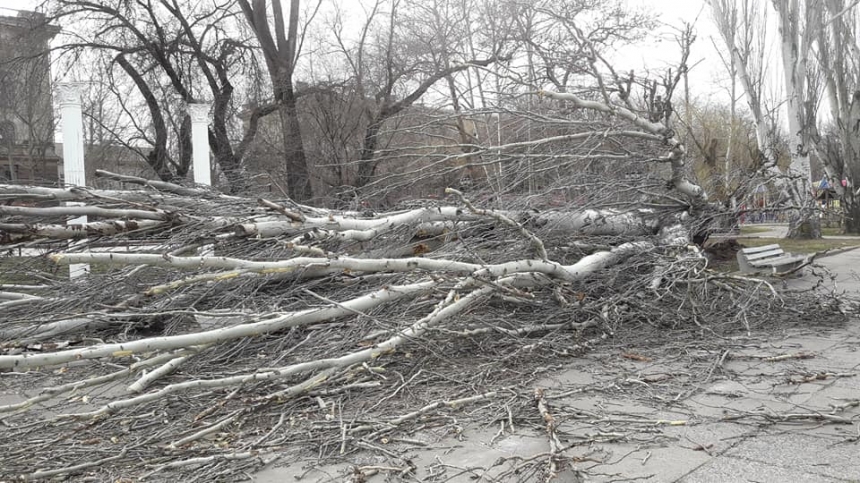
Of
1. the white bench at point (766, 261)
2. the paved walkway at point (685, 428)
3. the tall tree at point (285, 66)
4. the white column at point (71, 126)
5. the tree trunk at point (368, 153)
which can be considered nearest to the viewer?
the paved walkway at point (685, 428)

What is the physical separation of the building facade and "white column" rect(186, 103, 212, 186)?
2449mm

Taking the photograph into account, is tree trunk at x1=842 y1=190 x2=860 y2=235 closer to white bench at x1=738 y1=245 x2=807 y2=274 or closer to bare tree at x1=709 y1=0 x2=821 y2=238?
bare tree at x1=709 y1=0 x2=821 y2=238

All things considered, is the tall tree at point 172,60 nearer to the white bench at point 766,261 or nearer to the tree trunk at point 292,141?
the tree trunk at point 292,141

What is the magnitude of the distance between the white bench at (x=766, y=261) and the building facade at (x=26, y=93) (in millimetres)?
9418

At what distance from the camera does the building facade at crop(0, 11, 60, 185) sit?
15.2 m

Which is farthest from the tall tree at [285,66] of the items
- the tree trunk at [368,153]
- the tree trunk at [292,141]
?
the tree trunk at [368,153]

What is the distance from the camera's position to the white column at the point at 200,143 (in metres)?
12.4

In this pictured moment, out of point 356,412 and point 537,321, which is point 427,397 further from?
point 537,321

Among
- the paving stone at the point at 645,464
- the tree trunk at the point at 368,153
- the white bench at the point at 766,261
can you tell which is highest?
the tree trunk at the point at 368,153

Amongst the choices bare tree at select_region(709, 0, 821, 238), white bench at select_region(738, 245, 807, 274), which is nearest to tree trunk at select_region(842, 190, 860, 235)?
bare tree at select_region(709, 0, 821, 238)

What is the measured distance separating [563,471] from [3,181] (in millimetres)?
3748

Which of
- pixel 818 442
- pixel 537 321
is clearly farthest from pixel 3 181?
pixel 818 442

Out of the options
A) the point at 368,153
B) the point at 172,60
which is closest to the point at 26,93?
the point at 172,60

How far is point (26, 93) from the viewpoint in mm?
18156
